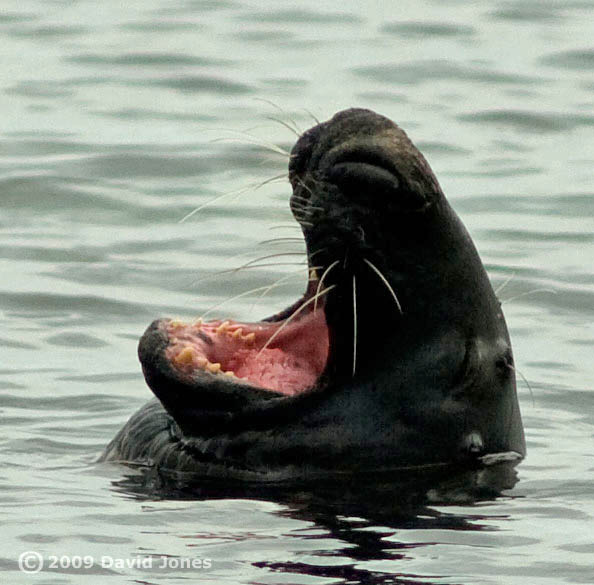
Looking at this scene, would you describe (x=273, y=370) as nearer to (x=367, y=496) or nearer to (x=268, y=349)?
(x=268, y=349)

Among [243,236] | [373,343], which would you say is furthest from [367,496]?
[243,236]

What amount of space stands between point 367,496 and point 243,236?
5.51 meters

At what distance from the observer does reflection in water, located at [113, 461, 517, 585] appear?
6988mm

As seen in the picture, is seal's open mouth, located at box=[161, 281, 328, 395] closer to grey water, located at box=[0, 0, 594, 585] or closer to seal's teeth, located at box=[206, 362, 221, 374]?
seal's teeth, located at box=[206, 362, 221, 374]

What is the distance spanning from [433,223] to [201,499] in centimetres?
123

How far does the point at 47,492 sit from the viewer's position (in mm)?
7574

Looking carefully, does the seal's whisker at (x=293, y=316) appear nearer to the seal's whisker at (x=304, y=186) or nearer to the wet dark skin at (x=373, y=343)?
the wet dark skin at (x=373, y=343)

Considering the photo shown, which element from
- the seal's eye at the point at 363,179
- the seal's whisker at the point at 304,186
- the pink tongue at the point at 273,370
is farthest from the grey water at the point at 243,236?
the pink tongue at the point at 273,370

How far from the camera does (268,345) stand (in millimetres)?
7504

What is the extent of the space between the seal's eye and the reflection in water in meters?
0.99

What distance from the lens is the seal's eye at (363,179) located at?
7066mm

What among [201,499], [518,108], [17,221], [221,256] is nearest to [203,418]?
[201,499]

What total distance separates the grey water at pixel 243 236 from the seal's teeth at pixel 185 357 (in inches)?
19.1

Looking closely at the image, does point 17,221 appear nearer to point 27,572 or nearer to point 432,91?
point 432,91
